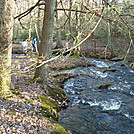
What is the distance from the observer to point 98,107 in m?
7.70

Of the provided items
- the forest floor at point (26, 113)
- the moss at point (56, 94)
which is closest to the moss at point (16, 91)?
the forest floor at point (26, 113)

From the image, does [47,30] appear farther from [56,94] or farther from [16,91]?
[56,94]

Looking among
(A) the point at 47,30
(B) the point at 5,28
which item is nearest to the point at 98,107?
(A) the point at 47,30

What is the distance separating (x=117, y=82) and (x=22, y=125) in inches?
326

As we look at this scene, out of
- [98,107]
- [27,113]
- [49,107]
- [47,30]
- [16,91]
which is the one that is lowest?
[98,107]

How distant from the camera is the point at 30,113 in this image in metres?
5.29

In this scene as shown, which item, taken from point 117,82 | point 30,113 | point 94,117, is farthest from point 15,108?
point 117,82

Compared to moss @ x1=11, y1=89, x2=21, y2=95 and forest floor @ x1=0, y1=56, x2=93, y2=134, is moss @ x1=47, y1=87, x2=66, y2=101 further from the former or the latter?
moss @ x1=11, y1=89, x2=21, y2=95

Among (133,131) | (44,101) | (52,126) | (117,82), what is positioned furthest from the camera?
(117,82)

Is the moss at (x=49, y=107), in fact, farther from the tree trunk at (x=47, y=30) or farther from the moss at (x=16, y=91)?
the tree trunk at (x=47, y=30)

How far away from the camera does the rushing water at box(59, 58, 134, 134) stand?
6.05 m

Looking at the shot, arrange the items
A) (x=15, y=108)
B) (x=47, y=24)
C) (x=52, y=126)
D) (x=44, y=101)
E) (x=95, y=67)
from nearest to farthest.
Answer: (x=52, y=126) < (x=15, y=108) < (x=44, y=101) < (x=47, y=24) < (x=95, y=67)

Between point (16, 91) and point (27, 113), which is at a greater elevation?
point (16, 91)

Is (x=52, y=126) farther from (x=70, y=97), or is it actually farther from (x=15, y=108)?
(x=70, y=97)
